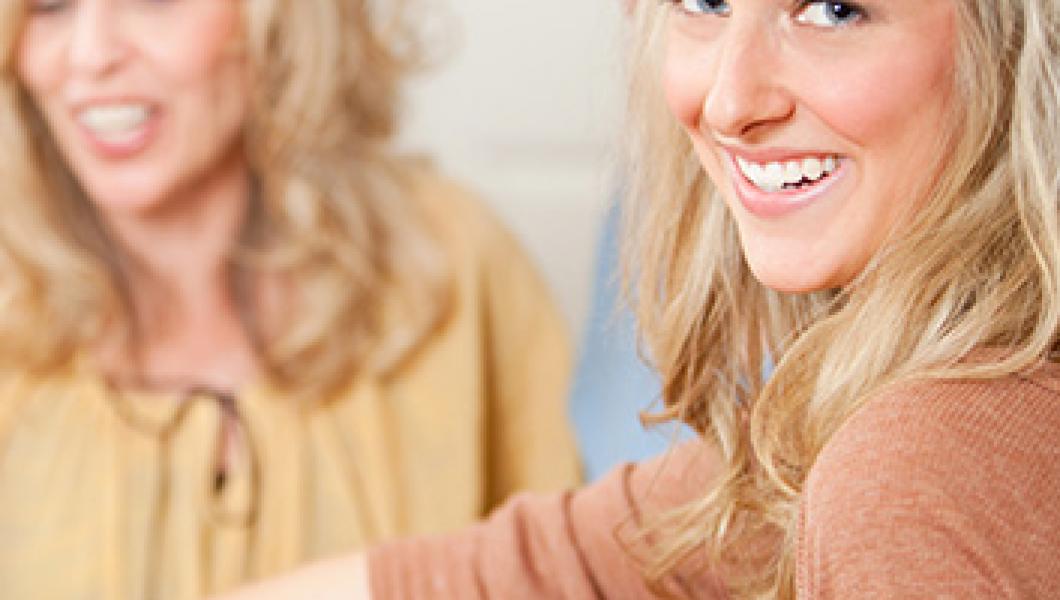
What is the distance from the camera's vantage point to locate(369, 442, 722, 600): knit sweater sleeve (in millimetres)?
1025

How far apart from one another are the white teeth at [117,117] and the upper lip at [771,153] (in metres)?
0.78

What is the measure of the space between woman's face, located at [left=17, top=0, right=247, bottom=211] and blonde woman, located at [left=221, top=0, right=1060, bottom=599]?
632 millimetres

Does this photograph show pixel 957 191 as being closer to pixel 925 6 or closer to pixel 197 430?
pixel 925 6

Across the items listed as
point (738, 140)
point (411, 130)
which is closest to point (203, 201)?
point (411, 130)

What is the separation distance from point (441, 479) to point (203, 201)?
33cm

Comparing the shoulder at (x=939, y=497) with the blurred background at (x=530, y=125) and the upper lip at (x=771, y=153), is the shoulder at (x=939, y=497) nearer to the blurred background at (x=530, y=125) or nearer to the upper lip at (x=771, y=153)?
the upper lip at (x=771, y=153)

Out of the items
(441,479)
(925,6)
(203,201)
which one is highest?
(925,6)

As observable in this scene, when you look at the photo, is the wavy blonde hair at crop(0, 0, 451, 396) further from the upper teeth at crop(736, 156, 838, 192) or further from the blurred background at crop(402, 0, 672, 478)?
the upper teeth at crop(736, 156, 838, 192)

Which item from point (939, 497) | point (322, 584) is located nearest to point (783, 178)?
point (939, 497)

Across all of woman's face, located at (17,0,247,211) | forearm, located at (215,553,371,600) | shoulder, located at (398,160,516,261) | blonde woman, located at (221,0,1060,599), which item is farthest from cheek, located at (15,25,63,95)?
blonde woman, located at (221,0,1060,599)

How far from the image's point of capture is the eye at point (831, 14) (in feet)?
2.69

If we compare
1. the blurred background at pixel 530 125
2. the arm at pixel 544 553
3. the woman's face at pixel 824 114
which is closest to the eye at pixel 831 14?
the woman's face at pixel 824 114

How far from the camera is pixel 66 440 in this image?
1.56 metres

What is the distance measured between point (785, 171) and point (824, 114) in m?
0.05
